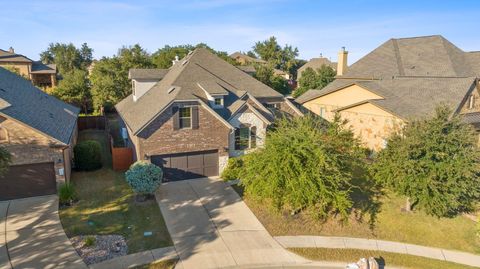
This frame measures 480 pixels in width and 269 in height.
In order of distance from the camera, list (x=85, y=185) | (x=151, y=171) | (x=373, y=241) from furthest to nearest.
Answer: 1. (x=85, y=185)
2. (x=151, y=171)
3. (x=373, y=241)

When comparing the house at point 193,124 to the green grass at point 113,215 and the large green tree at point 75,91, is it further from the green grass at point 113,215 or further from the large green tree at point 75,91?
the large green tree at point 75,91

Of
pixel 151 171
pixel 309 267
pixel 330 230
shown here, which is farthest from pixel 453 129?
pixel 151 171

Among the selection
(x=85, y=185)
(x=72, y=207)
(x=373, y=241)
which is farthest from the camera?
(x=85, y=185)

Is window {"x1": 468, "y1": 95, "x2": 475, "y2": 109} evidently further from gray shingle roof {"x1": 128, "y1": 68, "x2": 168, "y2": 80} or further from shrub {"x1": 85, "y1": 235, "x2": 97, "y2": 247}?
shrub {"x1": 85, "y1": 235, "x2": 97, "y2": 247}

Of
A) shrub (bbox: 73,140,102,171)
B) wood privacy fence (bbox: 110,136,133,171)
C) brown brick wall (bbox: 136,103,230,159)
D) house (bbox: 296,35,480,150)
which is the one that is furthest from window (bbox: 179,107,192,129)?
house (bbox: 296,35,480,150)

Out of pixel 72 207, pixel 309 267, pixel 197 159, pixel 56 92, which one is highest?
pixel 56 92

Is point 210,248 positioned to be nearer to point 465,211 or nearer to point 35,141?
point 35,141

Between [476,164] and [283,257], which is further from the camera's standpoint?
[476,164]

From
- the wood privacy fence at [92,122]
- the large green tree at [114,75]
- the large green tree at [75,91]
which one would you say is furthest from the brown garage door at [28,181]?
the large green tree at [75,91]
